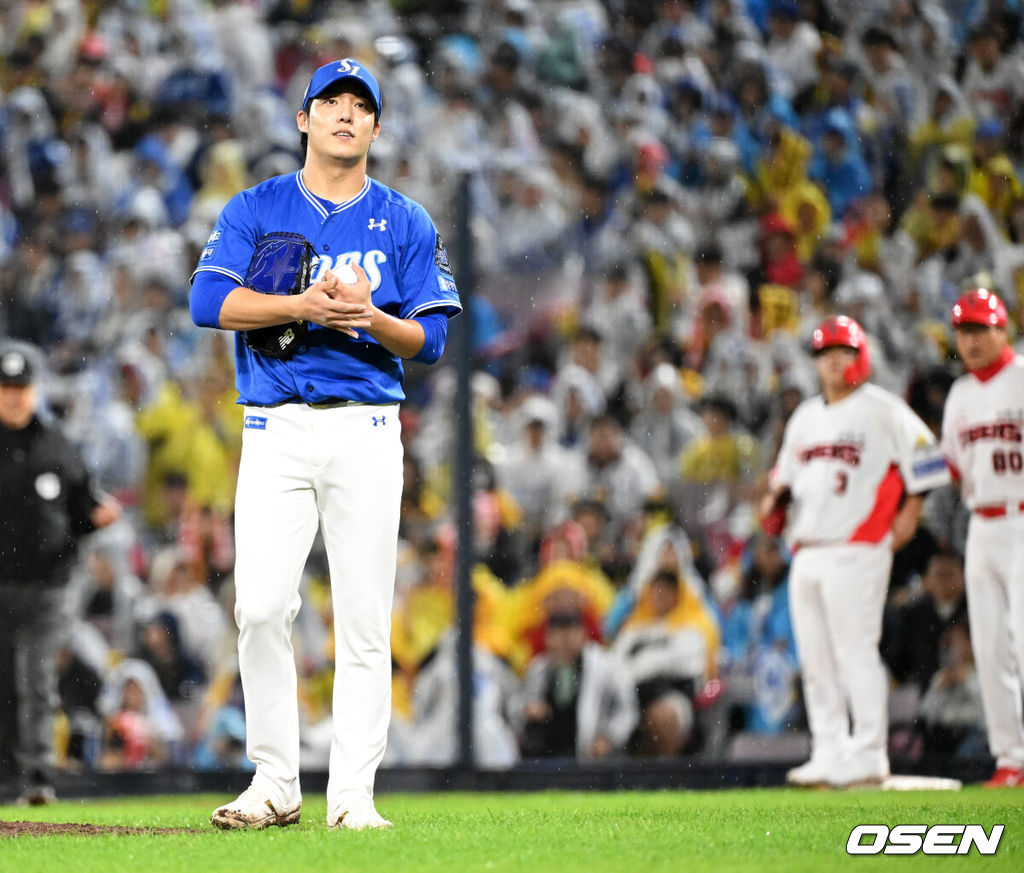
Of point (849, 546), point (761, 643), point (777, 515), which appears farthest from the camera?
point (761, 643)

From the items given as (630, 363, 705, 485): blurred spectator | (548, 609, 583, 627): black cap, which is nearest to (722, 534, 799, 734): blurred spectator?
(630, 363, 705, 485): blurred spectator

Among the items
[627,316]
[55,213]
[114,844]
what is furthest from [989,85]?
[114,844]

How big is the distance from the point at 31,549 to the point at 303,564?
3.15 meters

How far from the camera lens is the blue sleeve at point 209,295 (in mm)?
3816

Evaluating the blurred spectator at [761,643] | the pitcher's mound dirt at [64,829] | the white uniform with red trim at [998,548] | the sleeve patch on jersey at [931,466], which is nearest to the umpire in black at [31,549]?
the pitcher's mound dirt at [64,829]

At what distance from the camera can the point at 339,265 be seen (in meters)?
3.86

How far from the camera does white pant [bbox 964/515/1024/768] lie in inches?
245

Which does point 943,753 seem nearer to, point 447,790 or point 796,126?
point 447,790

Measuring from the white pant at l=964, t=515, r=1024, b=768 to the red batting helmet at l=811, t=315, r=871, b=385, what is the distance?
841 millimetres

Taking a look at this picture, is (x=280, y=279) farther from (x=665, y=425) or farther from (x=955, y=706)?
(x=955, y=706)

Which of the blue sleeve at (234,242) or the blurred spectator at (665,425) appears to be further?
the blurred spectator at (665,425)

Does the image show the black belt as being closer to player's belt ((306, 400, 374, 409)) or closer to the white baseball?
player's belt ((306, 400, 374, 409))

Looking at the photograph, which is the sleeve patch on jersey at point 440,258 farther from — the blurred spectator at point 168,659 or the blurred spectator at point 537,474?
the blurred spectator at point 168,659

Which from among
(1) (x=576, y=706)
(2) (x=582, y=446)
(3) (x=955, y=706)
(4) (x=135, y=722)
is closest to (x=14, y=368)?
(4) (x=135, y=722)
